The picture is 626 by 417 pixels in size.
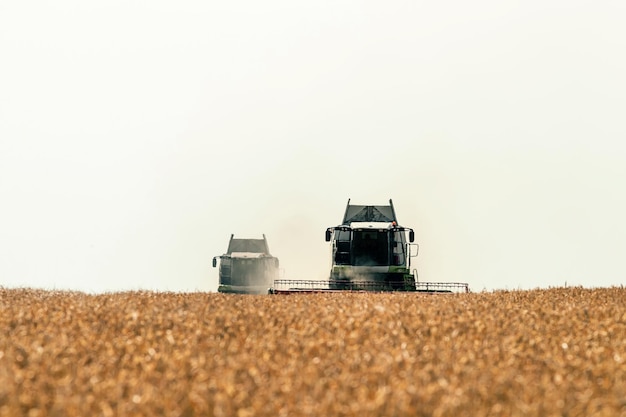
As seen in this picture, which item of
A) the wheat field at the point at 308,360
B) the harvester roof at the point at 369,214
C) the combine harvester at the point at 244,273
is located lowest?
the wheat field at the point at 308,360

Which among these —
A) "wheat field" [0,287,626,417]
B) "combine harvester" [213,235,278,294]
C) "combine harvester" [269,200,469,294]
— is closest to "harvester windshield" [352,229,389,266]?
"combine harvester" [269,200,469,294]

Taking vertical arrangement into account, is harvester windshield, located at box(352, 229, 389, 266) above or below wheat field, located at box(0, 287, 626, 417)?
above

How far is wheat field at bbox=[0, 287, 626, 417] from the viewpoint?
6355 mm

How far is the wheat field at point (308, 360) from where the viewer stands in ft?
20.9

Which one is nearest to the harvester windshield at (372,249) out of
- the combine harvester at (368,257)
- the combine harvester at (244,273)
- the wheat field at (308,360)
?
the combine harvester at (368,257)

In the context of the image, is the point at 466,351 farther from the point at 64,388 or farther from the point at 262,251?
the point at 262,251

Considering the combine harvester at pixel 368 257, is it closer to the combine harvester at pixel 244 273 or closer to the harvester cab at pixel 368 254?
the harvester cab at pixel 368 254

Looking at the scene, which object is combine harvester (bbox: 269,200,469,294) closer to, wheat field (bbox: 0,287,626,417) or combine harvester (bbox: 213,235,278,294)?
combine harvester (bbox: 213,235,278,294)

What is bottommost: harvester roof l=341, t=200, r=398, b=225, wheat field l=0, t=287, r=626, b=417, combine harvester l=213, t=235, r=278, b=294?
wheat field l=0, t=287, r=626, b=417

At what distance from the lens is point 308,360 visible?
8.70 m

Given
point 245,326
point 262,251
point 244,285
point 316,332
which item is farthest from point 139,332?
point 262,251

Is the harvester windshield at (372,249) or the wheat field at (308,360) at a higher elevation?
the harvester windshield at (372,249)

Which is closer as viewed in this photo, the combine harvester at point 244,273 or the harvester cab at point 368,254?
the harvester cab at point 368,254

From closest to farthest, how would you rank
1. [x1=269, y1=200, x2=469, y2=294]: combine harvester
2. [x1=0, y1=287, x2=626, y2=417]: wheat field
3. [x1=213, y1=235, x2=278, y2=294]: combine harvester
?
1. [x1=0, y1=287, x2=626, y2=417]: wheat field
2. [x1=269, y1=200, x2=469, y2=294]: combine harvester
3. [x1=213, y1=235, x2=278, y2=294]: combine harvester
